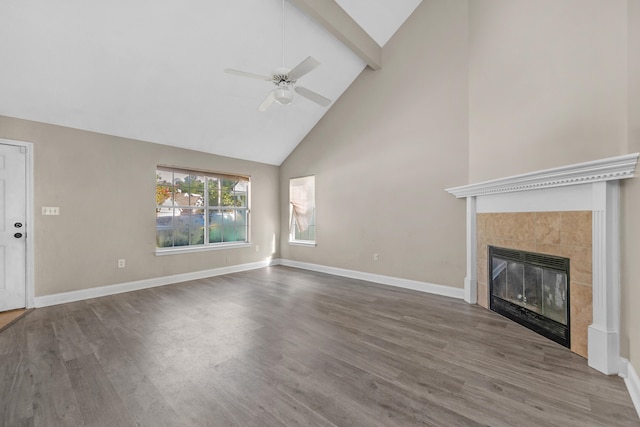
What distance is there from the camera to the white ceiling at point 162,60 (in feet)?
8.75

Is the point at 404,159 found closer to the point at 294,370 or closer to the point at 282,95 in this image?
the point at 282,95

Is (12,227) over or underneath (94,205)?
underneath

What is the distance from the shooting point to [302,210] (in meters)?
5.91

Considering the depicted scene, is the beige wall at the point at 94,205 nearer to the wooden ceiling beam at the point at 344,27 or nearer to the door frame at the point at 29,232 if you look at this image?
the door frame at the point at 29,232

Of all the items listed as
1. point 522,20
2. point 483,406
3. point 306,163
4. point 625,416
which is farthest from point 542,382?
point 306,163

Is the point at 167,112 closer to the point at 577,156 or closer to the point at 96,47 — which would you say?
the point at 96,47

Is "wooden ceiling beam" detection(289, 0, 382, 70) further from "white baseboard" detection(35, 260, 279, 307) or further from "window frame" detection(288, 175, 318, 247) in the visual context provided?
"white baseboard" detection(35, 260, 279, 307)

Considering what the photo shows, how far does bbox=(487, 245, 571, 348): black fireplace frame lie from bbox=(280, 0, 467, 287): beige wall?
1.74 feet

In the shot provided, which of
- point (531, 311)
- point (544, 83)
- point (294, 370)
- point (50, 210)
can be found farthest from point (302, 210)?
point (544, 83)

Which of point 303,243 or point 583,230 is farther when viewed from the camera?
point 303,243

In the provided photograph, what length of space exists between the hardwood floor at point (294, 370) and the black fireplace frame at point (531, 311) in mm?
94

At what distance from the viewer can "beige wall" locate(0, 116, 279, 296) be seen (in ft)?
11.2

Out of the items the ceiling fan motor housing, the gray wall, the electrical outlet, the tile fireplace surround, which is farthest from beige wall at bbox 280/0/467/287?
the electrical outlet

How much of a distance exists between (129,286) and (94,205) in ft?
4.32
